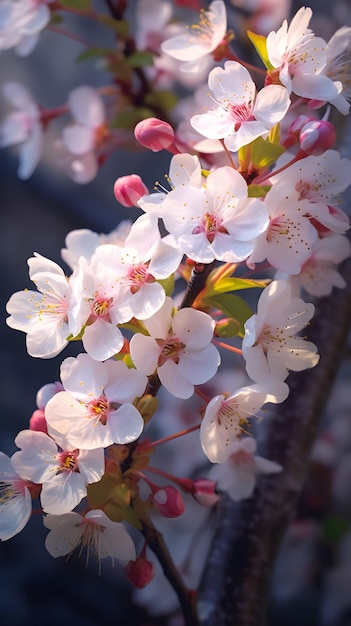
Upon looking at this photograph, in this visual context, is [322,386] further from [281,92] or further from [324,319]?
[281,92]

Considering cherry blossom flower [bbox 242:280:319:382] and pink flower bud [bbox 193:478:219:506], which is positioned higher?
cherry blossom flower [bbox 242:280:319:382]

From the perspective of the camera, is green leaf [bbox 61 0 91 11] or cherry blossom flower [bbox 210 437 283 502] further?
green leaf [bbox 61 0 91 11]

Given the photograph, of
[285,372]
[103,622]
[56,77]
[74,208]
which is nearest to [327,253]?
[285,372]

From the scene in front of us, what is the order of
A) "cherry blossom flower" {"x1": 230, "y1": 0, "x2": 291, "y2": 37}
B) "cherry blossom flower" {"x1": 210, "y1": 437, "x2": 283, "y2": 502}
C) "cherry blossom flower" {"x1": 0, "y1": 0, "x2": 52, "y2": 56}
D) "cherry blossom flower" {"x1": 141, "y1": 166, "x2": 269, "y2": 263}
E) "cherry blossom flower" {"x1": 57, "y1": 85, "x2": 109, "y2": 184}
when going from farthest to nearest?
"cherry blossom flower" {"x1": 230, "y1": 0, "x2": 291, "y2": 37}, "cherry blossom flower" {"x1": 57, "y1": 85, "x2": 109, "y2": 184}, "cherry blossom flower" {"x1": 0, "y1": 0, "x2": 52, "y2": 56}, "cherry blossom flower" {"x1": 210, "y1": 437, "x2": 283, "y2": 502}, "cherry blossom flower" {"x1": 141, "y1": 166, "x2": 269, "y2": 263}

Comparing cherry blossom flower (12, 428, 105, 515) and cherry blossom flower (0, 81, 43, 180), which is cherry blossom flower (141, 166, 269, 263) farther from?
cherry blossom flower (0, 81, 43, 180)

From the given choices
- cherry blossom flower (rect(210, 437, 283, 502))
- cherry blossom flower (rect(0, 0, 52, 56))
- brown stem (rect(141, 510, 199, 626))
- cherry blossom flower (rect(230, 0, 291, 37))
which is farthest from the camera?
cherry blossom flower (rect(230, 0, 291, 37))

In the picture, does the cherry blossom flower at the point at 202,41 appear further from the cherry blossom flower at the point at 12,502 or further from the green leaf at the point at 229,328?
the cherry blossom flower at the point at 12,502

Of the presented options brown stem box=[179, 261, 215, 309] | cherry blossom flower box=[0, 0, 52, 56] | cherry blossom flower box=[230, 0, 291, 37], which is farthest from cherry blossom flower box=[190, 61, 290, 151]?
cherry blossom flower box=[230, 0, 291, 37]
